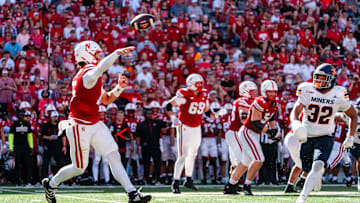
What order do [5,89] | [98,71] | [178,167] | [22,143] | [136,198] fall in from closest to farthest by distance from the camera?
[98,71] < [136,198] < [178,167] < [22,143] < [5,89]

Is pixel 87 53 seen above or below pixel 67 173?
above

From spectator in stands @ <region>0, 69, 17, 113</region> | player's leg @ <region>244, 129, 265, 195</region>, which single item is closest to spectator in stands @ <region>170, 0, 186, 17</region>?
spectator in stands @ <region>0, 69, 17, 113</region>

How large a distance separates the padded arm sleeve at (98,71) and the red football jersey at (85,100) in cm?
11

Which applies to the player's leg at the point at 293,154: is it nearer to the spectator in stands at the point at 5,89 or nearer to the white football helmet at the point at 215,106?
the white football helmet at the point at 215,106

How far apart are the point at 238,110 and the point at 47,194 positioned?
4575 mm

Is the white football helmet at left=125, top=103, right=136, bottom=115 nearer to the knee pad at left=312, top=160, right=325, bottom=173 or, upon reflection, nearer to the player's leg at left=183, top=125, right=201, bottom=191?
the player's leg at left=183, top=125, right=201, bottom=191

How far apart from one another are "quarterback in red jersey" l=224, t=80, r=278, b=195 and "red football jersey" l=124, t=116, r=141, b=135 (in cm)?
480

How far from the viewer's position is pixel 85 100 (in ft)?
24.6

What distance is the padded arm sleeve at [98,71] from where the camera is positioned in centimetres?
698

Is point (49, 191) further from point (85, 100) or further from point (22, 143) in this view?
point (22, 143)

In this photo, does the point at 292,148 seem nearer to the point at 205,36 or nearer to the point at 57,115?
the point at 57,115

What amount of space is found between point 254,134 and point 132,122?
517cm

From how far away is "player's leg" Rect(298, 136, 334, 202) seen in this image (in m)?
7.30

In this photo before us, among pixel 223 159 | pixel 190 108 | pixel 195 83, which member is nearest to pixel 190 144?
pixel 190 108
